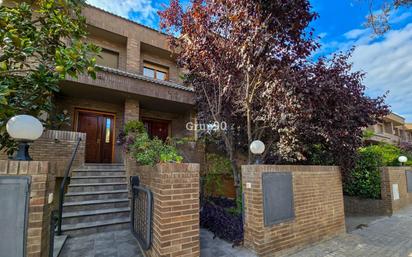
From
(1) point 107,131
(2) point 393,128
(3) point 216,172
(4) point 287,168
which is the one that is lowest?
(3) point 216,172

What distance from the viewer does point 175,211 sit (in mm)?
2779

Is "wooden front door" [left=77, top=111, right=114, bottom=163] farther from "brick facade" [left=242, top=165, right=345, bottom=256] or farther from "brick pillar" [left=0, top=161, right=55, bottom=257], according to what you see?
"brick facade" [left=242, top=165, right=345, bottom=256]

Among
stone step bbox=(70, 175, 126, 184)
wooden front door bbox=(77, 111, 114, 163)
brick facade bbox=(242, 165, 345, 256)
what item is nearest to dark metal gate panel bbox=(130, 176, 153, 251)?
brick facade bbox=(242, 165, 345, 256)

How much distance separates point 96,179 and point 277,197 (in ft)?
15.3

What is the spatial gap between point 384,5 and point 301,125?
2.64m

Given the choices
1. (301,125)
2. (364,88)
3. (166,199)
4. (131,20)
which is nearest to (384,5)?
(364,88)

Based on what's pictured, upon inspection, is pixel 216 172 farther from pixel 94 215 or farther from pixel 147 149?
pixel 94 215

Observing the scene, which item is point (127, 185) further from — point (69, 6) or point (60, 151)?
point (69, 6)

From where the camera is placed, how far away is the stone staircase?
4324mm

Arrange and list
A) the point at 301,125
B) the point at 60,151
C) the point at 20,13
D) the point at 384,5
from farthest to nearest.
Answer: the point at 60,151 → the point at 301,125 → the point at 384,5 → the point at 20,13

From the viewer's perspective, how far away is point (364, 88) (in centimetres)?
515

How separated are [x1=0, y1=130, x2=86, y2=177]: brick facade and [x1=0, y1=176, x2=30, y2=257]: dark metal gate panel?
4.15 metres

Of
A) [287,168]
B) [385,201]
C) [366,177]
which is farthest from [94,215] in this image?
[385,201]

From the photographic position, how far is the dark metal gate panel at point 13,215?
211 cm
